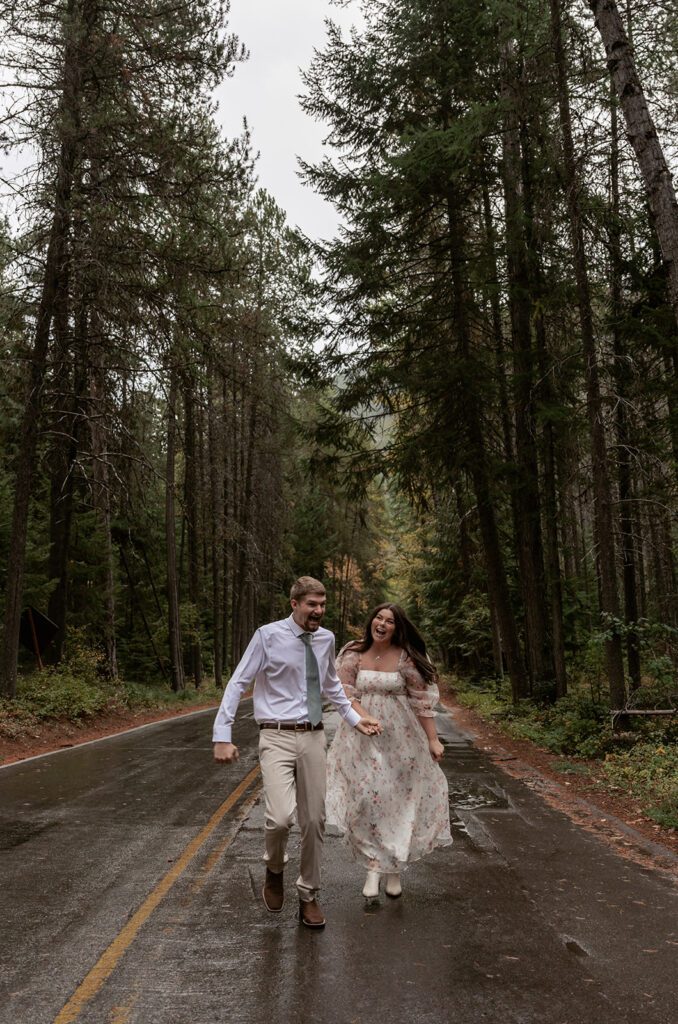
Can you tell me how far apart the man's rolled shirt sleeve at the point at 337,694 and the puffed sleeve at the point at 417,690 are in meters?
0.63

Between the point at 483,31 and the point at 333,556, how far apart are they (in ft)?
137

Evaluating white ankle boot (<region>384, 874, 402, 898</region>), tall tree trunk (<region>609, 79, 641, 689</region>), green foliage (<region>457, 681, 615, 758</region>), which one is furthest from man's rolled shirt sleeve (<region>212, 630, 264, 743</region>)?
green foliage (<region>457, 681, 615, 758</region>)

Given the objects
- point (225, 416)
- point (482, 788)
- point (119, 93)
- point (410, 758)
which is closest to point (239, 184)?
point (119, 93)

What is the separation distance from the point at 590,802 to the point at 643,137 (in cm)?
809

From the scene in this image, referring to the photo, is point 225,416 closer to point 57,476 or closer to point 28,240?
point 57,476

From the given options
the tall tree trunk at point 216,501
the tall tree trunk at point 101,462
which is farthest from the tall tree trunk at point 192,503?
the tall tree trunk at point 101,462

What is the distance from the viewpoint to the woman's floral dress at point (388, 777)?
6.30 m

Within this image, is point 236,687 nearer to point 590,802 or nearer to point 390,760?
point 390,760

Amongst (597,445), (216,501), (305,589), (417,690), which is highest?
(216,501)

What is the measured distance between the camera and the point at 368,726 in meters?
6.09

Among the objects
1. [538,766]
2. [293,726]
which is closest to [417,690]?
[293,726]

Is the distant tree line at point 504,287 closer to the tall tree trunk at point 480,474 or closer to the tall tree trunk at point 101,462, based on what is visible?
the tall tree trunk at point 480,474

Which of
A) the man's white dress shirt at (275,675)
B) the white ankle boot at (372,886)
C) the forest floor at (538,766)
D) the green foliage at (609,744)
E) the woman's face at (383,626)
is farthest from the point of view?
the green foliage at (609,744)

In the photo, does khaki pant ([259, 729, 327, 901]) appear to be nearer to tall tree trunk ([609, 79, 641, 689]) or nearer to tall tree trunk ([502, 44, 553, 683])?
tall tree trunk ([609, 79, 641, 689])
